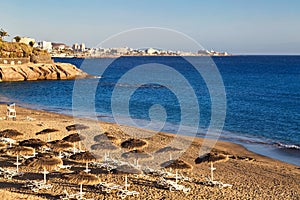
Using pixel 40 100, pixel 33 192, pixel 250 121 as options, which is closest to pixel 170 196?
pixel 33 192

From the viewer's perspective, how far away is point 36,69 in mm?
72375

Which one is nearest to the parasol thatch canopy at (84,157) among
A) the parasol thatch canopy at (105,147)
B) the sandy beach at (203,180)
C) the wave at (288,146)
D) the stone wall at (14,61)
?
the sandy beach at (203,180)

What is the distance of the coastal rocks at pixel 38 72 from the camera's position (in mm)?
67100

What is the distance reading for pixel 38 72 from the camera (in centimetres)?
7194

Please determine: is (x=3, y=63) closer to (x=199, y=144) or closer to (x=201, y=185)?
(x=199, y=144)

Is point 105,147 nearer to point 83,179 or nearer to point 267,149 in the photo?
point 83,179

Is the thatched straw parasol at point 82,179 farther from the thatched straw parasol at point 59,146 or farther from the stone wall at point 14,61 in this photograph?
the stone wall at point 14,61

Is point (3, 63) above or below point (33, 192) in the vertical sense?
above

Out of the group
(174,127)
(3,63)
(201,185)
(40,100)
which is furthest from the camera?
(3,63)

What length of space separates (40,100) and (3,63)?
27.6 meters

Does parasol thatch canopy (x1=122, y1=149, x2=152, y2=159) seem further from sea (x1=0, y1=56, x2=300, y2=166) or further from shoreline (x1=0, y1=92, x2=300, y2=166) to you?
sea (x1=0, y1=56, x2=300, y2=166)

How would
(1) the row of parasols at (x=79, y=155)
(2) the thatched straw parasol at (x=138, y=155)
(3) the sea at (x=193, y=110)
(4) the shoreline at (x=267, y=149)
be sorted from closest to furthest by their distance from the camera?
(1) the row of parasols at (x=79, y=155) → (2) the thatched straw parasol at (x=138, y=155) → (4) the shoreline at (x=267, y=149) → (3) the sea at (x=193, y=110)

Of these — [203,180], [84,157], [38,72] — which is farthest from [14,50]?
[203,180]

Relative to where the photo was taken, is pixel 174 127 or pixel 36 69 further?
pixel 36 69
